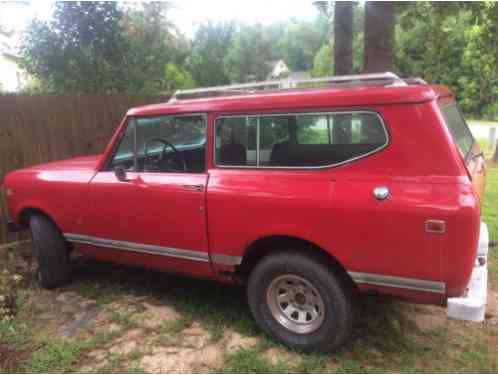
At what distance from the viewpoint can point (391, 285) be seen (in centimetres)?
266

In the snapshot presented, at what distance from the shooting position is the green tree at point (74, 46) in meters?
7.92

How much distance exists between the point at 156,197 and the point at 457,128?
233cm

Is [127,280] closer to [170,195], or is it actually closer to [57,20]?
[170,195]

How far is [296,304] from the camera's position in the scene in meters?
3.10

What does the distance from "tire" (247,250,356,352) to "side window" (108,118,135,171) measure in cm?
155

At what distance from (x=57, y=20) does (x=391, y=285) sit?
25.7 feet

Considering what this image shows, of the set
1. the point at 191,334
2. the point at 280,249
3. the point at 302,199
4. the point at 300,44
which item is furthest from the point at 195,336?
the point at 300,44

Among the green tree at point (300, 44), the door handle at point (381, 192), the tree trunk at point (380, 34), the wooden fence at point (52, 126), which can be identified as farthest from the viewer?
the green tree at point (300, 44)

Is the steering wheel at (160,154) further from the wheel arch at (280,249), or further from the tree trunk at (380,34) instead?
the tree trunk at (380,34)

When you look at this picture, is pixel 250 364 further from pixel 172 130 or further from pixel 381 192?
pixel 172 130

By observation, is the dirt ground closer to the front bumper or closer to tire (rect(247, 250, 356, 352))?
tire (rect(247, 250, 356, 352))

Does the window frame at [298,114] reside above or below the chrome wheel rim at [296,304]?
above

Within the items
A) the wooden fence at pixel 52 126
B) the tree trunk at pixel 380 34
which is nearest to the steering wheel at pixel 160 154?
the wooden fence at pixel 52 126

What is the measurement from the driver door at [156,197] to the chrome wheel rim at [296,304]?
24.0 inches
